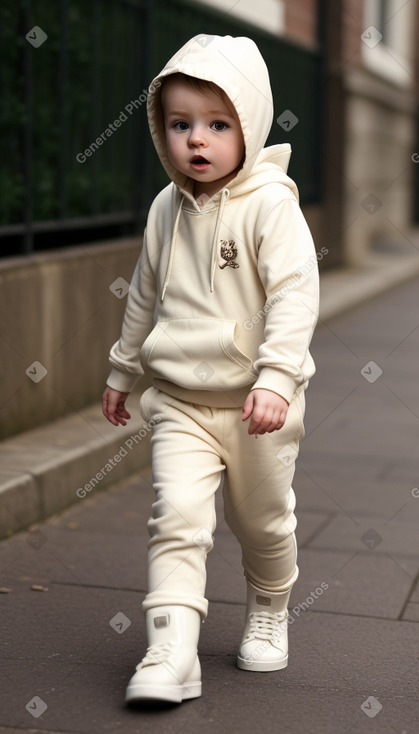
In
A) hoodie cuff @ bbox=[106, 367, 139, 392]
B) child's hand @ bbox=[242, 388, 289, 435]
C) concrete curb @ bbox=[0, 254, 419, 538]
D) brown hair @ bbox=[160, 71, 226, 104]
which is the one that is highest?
brown hair @ bbox=[160, 71, 226, 104]

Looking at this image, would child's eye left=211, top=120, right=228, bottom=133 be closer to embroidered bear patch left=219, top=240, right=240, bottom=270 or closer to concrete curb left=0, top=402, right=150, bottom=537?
embroidered bear patch left=219, top=240, right=240, bottom=270

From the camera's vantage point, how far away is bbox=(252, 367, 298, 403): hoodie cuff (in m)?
2.98

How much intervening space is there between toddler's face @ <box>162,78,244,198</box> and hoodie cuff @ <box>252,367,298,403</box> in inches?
21.1

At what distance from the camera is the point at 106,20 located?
693 cm

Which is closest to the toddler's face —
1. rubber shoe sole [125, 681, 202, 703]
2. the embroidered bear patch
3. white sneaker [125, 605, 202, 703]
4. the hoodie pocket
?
the embroidered bear patch

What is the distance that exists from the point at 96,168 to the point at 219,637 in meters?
3.79

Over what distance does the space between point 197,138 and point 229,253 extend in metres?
0.30

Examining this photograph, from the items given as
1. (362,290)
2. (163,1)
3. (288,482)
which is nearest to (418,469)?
(288,482)

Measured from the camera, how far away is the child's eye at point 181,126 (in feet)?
10.3

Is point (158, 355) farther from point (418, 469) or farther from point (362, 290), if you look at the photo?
point (362, 290)

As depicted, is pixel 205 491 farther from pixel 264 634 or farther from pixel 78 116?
pixel 78 116

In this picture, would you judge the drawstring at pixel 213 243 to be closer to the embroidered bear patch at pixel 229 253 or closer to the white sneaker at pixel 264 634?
the embroidered bear patch at pixel 229 253

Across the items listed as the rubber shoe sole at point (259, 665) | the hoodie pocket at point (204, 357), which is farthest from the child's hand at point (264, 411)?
the rubber shoe sole at point (259, 665)


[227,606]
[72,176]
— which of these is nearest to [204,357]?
[227,606]
